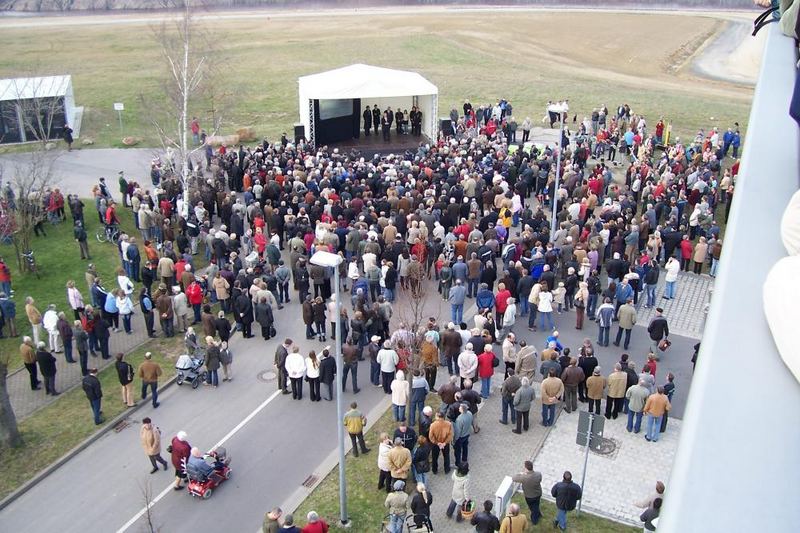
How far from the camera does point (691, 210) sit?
25219 millimetres

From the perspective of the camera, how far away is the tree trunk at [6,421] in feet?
45.8

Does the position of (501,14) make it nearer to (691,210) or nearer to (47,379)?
(691,210)

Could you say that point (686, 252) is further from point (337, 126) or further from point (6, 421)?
point (337, 126)

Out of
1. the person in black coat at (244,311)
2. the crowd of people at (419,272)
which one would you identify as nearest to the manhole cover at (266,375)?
the crowd of people at (419,272)

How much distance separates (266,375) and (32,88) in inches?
931

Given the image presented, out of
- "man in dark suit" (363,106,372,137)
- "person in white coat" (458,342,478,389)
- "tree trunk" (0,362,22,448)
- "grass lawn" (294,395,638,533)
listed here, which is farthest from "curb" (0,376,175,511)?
"man in dark suit" (363,106,372,137)

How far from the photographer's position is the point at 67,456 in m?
14.1

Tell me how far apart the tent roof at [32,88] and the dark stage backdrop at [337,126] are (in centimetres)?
1209

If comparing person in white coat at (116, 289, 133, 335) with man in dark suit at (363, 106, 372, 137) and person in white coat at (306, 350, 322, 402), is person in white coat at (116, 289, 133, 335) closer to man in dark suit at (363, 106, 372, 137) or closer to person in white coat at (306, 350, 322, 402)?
person in white coat at (306, 350, 322, 402)

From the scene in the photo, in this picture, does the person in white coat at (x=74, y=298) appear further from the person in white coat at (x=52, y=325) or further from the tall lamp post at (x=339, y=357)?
the tall lamp post at (x=339, y=357)

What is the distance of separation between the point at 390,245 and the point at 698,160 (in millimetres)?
13750

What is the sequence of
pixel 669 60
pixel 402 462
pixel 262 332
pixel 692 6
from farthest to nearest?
pixel 692 6 → pixel 669 60 → pixel 262 332 → pixel 402 462

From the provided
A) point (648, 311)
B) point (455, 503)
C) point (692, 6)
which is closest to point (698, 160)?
point (648, 311)

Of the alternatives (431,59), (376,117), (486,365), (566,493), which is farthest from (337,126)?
(431,59)
